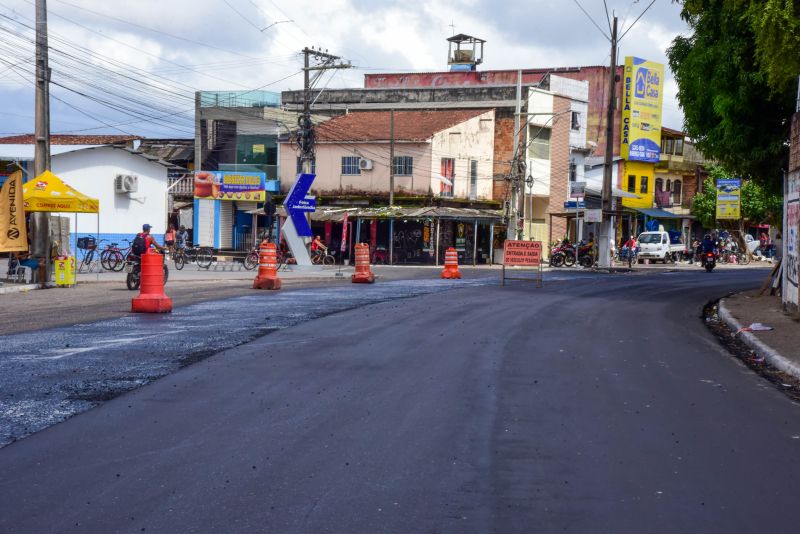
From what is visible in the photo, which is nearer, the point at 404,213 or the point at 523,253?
the point at 523,253

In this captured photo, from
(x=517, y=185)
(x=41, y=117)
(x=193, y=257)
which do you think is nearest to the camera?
(x=41, y=117)

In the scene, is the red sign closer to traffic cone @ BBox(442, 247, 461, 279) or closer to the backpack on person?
traffic cone @ BBox(442, 247, 461, 279)

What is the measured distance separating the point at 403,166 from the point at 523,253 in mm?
24501

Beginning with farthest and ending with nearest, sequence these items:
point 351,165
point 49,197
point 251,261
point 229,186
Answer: point 229,186 → point 351,165 → point 251,261 → point 49,197

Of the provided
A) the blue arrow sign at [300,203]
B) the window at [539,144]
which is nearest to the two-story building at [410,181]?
the window at [539,144]

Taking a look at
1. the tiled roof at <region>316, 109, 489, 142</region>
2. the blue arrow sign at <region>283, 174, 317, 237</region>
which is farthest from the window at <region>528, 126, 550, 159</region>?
the blue arrow sign at <region>283, 174, 317, 237</region>

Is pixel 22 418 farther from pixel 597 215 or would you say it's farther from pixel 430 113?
pixel 430 113

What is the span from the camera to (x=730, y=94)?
2183 centimetres

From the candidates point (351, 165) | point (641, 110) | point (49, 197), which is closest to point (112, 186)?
point (351, 165)

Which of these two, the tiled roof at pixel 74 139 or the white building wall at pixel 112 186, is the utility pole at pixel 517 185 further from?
the tiled roof at pixel 74 139

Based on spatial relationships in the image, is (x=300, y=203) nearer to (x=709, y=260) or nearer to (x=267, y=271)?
(x=267, y=271)

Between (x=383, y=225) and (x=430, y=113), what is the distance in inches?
353

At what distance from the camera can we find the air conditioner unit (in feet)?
153

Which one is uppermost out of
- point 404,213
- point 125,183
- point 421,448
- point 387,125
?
point 387,125
